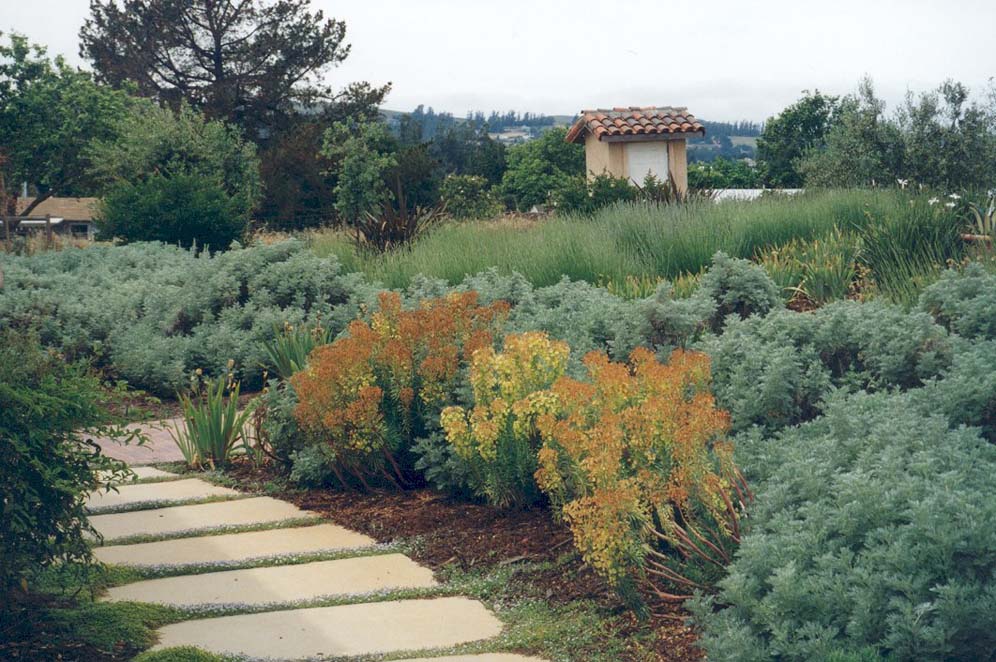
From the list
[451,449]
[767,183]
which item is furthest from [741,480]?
[767,183]

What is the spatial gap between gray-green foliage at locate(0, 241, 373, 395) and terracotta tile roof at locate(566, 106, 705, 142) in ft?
52.6

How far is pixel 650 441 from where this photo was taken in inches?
156

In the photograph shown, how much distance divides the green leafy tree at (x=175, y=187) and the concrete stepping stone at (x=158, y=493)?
11.1 metres

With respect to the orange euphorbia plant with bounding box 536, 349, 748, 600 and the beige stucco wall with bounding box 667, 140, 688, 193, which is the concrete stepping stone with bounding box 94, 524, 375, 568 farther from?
the beige stucco wall with bounding box 667, 140, 688, 193

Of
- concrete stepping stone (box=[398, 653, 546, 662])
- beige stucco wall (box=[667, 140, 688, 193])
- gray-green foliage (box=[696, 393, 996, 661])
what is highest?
beige stucco wall (box=[667, 140, 688, 193])

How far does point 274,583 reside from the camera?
4410 mm

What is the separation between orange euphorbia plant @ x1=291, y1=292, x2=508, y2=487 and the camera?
214 inches

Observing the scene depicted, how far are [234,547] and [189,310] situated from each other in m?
5.65

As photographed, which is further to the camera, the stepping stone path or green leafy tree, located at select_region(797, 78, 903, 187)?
green leafy tree, located at select_region(797, 78, 903, 187)

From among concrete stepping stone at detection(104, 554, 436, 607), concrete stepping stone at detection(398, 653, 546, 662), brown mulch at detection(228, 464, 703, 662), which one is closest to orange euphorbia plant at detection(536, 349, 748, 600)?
brown mulch at detection(228, 464, 703, 662)

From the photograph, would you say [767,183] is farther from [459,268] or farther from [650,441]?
[650,441]

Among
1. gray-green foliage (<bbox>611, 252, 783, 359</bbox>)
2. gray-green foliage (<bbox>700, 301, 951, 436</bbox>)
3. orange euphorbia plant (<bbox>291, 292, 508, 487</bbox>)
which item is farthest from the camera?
gray-green foliage (<bbox>611, 252, 783, 359</bbox>)

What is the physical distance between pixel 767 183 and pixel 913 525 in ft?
189

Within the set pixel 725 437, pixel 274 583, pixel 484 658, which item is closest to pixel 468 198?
pixel 725 437
